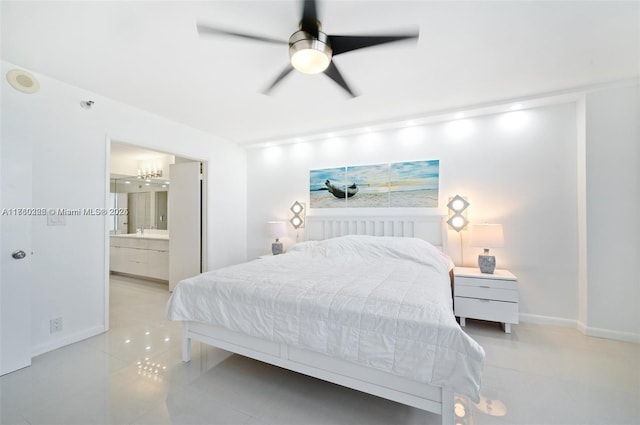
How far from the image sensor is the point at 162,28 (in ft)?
6.15

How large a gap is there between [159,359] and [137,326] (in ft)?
3.17

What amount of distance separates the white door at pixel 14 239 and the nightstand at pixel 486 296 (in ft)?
13.2

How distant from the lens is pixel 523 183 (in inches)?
123

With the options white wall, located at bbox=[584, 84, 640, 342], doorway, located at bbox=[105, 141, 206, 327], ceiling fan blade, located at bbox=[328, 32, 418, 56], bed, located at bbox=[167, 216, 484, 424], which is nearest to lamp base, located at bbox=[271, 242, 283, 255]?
doorway, located at bbox=[105, 141, 206, 327]

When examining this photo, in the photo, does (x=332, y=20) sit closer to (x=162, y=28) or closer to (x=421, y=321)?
(x=162, y=28)

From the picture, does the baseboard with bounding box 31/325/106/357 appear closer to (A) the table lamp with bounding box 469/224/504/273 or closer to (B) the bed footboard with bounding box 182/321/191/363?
(B) the bed footboard with bounding box 182/321/191/363

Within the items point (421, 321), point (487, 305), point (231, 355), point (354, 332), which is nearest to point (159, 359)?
point (231, 355)

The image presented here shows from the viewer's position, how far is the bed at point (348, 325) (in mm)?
1358

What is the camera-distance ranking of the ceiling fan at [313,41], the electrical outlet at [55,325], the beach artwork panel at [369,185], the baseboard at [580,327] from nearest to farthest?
1. the ceiling fan at [313,41]
2. the electrical outlet at [55,325]
3. the baseboard at [580,327]
4. the beach artwork panel at [369,185]

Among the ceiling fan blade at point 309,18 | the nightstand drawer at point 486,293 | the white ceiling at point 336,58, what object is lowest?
the nightstand drawer at point 486,293

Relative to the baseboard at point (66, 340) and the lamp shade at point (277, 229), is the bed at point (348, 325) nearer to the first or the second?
the baseboard at point (66, 340)

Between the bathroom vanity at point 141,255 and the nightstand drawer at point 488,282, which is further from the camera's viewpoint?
the bathroom vanity at point 141,255

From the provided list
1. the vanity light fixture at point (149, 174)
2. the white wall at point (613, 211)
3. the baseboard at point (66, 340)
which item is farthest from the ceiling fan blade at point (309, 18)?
the vanity light fixture at point (149, 174)

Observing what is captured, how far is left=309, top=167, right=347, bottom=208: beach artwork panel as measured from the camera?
414 cm
